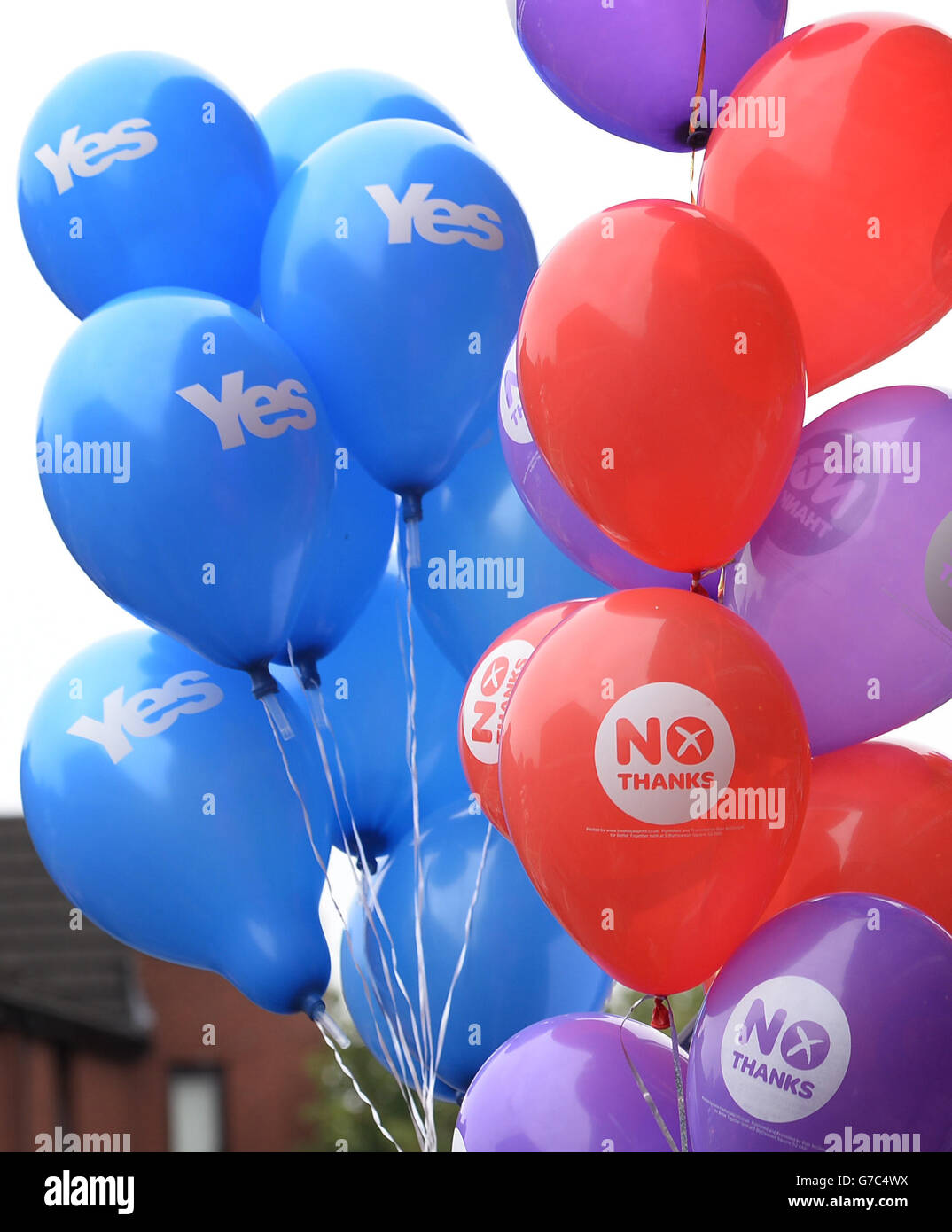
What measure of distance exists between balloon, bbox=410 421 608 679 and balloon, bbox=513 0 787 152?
0.65 metres

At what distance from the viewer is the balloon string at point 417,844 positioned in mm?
2191

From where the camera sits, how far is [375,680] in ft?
8.13

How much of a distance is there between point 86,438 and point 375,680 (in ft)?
2.35

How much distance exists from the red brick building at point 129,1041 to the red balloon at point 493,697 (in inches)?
325

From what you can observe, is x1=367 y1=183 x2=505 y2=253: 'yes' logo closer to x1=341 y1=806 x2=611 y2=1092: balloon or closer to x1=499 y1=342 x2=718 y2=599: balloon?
x1=499 y1=342 x2=718 y2=599: balloon

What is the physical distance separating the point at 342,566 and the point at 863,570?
92 centimetres

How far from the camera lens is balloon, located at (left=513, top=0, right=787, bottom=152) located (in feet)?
6.55

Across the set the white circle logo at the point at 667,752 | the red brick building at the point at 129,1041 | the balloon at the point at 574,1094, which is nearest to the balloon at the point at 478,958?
the balloon at the point at 574,1094

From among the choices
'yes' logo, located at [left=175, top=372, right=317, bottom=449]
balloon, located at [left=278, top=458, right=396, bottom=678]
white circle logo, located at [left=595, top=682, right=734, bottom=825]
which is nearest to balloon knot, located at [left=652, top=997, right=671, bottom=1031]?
white circle logo, located at [left=595, top=682, right=734, bottom=825]

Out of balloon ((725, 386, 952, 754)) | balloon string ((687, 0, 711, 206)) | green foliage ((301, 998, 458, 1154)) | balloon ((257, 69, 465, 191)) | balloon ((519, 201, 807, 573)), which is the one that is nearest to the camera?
balloon ((519, 201, 807, 573))

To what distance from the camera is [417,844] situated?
2289mm

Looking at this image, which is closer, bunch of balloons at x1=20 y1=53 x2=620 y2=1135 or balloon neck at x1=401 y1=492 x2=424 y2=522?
bunch of balloons at x1=20 y1=53 x2=620 y2=1135
